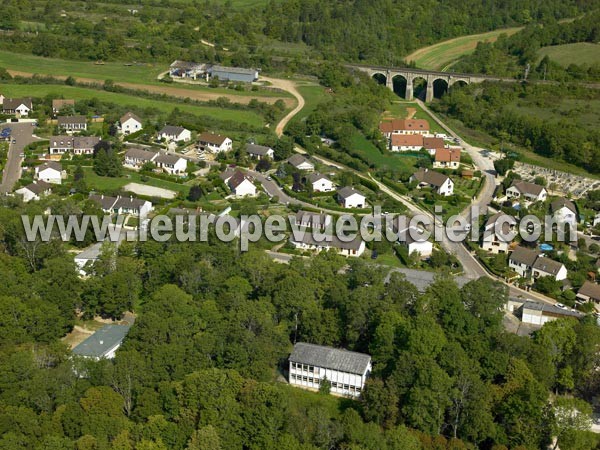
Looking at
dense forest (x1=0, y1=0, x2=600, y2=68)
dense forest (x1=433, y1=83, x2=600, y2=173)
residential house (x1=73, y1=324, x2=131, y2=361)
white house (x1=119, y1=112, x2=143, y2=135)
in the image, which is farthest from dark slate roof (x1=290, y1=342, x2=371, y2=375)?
dense forest (x1=0, y1=0, x2=600, y2=68)

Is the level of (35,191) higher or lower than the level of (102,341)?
higher

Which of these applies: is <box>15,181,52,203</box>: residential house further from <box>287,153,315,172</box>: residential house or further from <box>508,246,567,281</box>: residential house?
<box>508,246,567,281</box>: residential house

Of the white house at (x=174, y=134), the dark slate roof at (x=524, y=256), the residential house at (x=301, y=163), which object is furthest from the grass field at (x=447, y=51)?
the dark slate roof at (x=524, y=256)

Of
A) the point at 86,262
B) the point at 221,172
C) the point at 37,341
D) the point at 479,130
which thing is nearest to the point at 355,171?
the point at 221,172

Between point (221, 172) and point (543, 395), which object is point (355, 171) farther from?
point (543, 395)

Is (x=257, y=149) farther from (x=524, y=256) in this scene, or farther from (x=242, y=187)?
(x=524, y=256)

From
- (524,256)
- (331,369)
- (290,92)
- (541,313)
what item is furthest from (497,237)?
(290,92)
